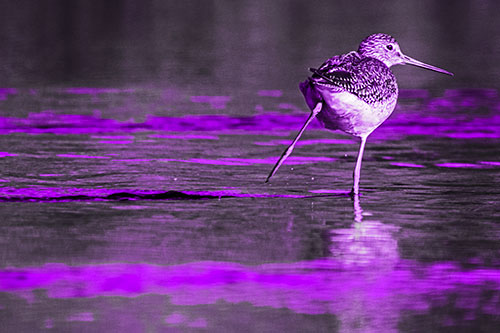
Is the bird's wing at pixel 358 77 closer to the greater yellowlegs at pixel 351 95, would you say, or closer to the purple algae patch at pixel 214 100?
the greater yellowlegs at pixel 351 95

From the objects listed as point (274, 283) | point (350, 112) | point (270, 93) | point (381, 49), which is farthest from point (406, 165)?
point (270, 93)

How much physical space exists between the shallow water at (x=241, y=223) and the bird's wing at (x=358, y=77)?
0.80 meters

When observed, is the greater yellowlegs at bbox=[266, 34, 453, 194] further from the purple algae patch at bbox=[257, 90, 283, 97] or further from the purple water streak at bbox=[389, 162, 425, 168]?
the purple algae patch at bbox=[257, 90, 283, 97]

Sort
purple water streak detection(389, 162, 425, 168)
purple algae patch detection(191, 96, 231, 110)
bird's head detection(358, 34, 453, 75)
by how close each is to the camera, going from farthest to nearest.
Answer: purple algae patch detection(191, 96, 231, 110) < bird's head detection(358, 34, 453, 75) < purple water streak detection(389, 162, 425, 168)

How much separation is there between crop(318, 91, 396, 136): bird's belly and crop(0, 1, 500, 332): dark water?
49 cm

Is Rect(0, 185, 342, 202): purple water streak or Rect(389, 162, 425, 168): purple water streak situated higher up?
Rect(0, 185, 342, 202): purple water streak

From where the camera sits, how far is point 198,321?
6.17m

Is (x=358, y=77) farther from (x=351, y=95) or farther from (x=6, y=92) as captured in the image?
(x=6, y=92)

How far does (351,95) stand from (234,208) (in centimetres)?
145

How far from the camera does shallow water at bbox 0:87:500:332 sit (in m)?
6.44

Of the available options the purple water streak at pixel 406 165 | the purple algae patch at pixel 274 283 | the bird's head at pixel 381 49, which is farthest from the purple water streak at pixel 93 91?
the purple algae patch at pixel 274 283

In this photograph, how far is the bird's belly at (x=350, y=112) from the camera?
975 cm

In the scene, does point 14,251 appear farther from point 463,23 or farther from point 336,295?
point 463,23

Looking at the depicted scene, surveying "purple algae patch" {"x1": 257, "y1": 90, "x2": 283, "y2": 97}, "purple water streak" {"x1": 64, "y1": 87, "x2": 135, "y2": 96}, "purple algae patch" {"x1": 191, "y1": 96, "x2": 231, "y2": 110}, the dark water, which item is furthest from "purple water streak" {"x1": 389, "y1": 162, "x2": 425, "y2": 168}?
"purple water streak" {"x1": 64, "y1": 87, "x2": 135, "y2": 96}
